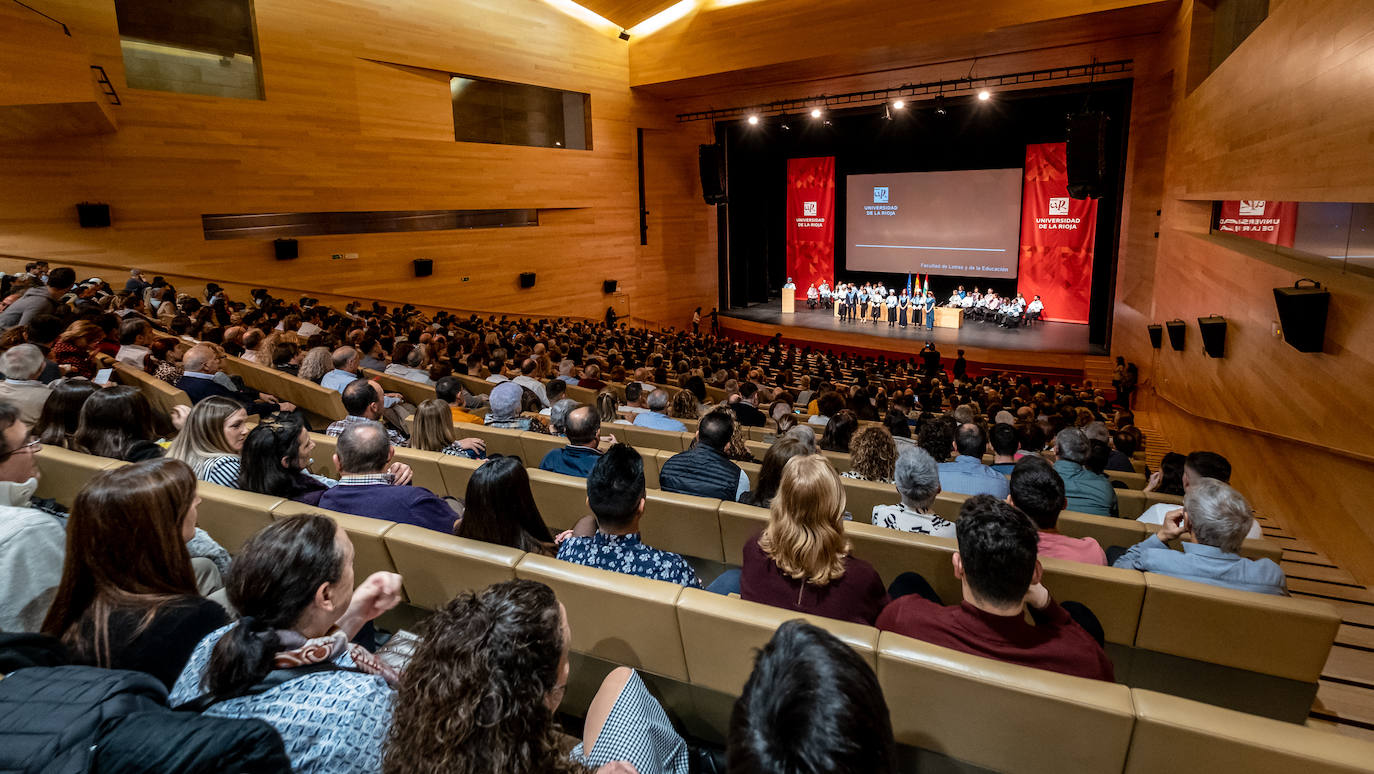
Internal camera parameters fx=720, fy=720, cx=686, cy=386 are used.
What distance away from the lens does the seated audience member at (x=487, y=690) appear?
119 cm

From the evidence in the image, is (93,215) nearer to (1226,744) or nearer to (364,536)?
(364,536)

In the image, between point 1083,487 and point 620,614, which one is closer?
point 620,614

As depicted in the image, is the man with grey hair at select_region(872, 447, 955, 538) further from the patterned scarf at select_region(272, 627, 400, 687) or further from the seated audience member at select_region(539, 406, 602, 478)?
the patterned scarf at select_region(272, 627, 400, 687)

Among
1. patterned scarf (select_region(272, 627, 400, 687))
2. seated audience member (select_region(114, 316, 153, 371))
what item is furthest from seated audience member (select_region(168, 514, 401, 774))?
seated audience member (select_region(114, 316, 153, 371))

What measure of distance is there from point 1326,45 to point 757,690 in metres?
6.19

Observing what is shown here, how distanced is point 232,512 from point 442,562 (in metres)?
0.89

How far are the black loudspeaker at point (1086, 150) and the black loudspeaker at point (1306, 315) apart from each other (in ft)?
22.8

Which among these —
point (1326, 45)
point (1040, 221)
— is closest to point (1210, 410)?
point (1326, 45)

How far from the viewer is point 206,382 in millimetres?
4836

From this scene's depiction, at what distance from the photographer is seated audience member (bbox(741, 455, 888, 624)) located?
2.36 metres

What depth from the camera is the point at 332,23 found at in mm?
12141

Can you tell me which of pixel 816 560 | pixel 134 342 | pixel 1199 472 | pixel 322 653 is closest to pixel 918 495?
pixel 816 560

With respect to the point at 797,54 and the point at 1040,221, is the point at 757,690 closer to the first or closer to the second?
the point at 797,54

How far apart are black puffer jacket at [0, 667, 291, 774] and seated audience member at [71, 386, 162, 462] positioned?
2.25 metres
